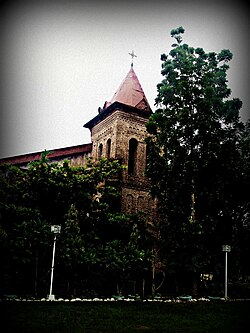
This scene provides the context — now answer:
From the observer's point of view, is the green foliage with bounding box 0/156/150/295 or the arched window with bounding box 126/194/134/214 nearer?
the green foliage with bounding box 0/156/150/295

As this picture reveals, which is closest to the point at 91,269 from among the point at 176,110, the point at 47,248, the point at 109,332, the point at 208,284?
the point at 47,248

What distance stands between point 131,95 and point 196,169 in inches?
461

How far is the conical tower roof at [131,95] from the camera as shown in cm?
2753

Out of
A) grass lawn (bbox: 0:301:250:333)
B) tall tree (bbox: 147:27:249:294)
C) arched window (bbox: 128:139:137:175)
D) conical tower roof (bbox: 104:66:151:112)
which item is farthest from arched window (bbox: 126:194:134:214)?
grass lawn (bbox: 0:301:250:333)

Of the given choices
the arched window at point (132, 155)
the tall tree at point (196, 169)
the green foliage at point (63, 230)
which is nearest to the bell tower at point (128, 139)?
the arched window at point (132, 155)

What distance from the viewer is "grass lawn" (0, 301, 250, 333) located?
663 centimetres

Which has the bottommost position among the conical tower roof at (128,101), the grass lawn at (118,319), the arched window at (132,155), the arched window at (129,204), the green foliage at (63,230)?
the grass lawn at (118,319)

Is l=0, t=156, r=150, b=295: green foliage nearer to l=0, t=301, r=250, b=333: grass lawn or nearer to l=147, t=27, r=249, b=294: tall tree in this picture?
l=147, t=27, r=249, b=294: tall tree

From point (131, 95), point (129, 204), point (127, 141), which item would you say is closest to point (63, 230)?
point (129, 204)

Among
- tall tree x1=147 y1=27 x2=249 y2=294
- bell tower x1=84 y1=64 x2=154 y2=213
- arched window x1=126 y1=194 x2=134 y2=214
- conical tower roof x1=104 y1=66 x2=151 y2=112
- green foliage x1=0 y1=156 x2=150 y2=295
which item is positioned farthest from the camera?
conical tower roof x1=104 y1=66 x2=151 y2=112

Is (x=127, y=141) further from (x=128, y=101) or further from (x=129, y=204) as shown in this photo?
(x=129, y=204)

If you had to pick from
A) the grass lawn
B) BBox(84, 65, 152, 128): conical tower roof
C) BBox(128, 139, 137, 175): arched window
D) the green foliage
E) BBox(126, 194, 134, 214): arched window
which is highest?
BBox(84, 65, 152, 128): conical tower roof

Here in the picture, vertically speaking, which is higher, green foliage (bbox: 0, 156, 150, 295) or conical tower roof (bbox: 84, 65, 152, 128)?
conical tower roof (bbox: 84, 65, 152, 128)

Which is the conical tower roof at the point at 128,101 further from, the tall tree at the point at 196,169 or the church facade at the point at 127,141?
the tall tree at the point at 196,169
